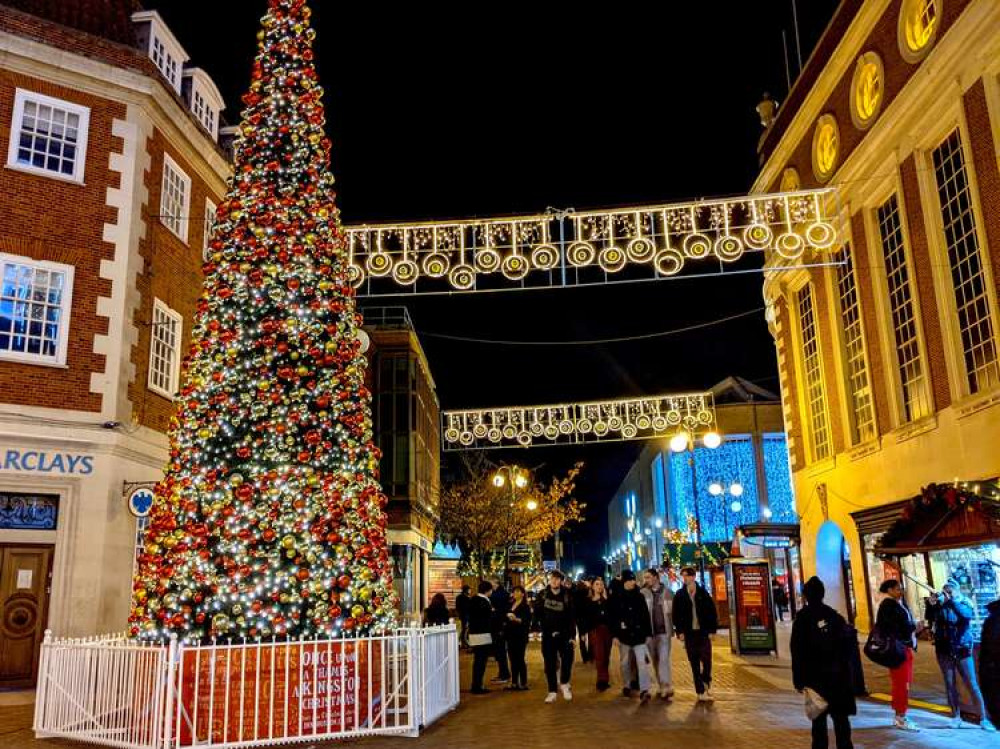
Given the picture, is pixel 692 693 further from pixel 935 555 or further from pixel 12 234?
pixel 12 234

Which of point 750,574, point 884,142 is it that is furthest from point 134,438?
point 884,142

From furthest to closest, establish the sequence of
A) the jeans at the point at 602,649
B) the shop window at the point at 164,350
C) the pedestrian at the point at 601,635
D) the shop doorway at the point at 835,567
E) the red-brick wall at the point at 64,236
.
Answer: the shop doorway at the point at 835,567 → the shop window at the point at 164,350 → the red-brick wall at the point at 64,236 → the jeans at the point at 602,649 → the pedestrian at the point at 601,635

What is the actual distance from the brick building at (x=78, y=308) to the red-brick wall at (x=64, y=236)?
0.02 metres

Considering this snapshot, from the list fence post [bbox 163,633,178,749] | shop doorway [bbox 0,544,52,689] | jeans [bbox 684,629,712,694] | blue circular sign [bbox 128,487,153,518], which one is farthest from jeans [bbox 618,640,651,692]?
shop doorway [bbox 0,544,52,689]

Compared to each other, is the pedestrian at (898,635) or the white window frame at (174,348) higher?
the white window frame at (174,348)

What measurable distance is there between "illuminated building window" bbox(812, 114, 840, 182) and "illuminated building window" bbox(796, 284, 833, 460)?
11.9 feet

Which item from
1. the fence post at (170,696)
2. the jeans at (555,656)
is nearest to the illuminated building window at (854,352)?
the jeans at (555,656)

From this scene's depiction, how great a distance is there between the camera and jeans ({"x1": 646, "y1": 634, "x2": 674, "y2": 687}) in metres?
12.7

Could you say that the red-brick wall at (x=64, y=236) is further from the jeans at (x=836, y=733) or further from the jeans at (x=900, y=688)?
the jeans at (x=900, y=688)

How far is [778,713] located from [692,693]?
2255 millimetres

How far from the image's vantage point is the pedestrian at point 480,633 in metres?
13.8

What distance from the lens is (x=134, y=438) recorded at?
1572cm

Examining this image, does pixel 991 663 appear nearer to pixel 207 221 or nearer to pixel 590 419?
pixel 207 221

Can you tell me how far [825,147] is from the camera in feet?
78.2
